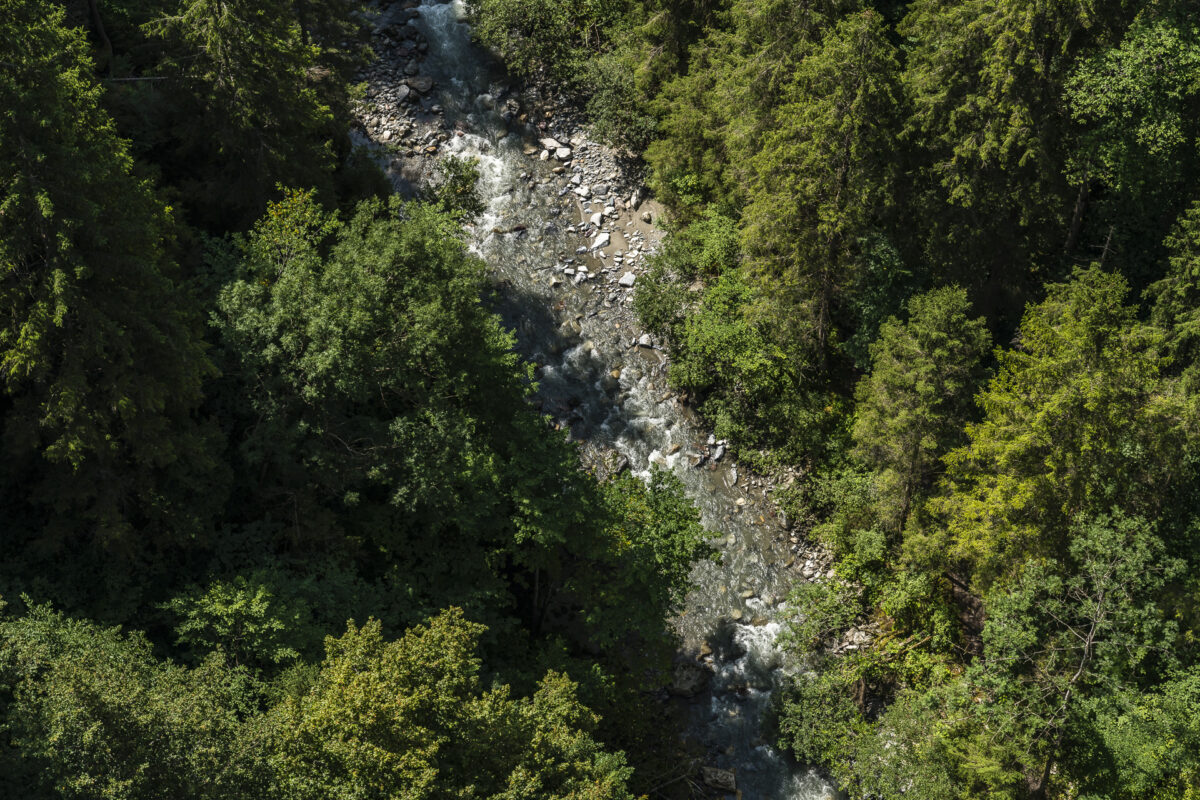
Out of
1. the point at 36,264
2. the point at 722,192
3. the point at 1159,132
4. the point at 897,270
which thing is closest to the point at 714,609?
the point at 897,270

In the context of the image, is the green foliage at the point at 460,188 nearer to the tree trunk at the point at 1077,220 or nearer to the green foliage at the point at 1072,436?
the green foliage at the point at 1072,436

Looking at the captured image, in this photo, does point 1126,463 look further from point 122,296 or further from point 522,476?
point 122,296

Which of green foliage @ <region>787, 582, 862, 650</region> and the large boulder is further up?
green foliage @ <region>787, 582, 862, 650</region>

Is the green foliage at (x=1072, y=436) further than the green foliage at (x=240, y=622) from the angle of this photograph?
Yes

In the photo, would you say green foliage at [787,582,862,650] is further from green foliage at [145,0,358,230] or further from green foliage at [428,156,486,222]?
green foliage at [145,0,358,230]

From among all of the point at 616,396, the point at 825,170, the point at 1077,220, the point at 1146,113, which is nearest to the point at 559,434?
the point at 616,396

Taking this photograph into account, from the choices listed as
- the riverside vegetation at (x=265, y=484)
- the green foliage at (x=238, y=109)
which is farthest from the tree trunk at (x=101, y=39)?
the green foliage at (x=238, y=109)

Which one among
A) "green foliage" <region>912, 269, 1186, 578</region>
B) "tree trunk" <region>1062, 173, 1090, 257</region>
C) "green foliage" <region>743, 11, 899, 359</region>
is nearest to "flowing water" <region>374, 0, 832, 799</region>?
"green foliage" <region>743, 11, 899, 359</region>
